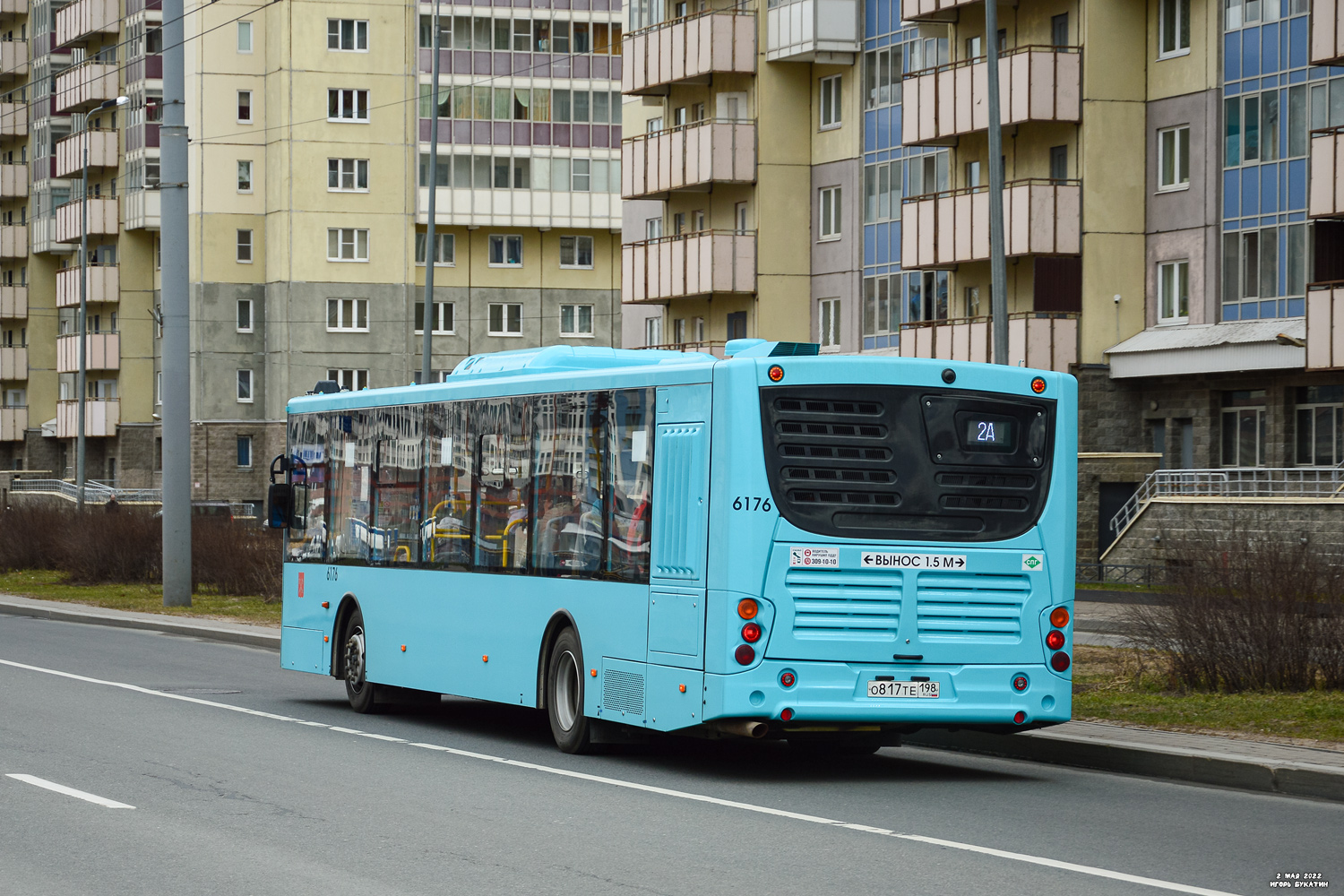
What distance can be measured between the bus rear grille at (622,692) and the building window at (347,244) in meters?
68.3

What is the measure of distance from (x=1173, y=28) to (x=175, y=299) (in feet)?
78.0

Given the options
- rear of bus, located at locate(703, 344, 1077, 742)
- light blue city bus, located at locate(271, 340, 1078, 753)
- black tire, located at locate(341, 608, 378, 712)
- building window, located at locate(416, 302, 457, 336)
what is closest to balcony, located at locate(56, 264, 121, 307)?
building window, located at locate(416, 302, 457, 336)

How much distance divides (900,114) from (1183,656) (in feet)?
121

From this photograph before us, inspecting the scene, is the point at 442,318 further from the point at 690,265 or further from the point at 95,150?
the point at 690,265

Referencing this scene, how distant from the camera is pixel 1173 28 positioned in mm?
45688

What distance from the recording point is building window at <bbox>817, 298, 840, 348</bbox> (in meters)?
56.8

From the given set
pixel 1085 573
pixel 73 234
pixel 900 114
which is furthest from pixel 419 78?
pixel 1085 573

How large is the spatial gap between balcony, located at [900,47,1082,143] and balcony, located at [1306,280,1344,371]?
8246 mm

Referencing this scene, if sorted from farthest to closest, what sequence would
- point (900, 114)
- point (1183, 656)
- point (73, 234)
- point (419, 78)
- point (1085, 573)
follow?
point (73, 234) → point (419, 78) → point (900, 114) → point (1085, 573) → point (1183, 656)

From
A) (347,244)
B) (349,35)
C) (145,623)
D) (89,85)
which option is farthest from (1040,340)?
(89,85)

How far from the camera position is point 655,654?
13.9 metres

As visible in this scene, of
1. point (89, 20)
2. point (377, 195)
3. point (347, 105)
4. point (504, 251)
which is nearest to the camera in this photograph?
point (347, 105)

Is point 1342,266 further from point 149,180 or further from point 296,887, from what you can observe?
point 149,180

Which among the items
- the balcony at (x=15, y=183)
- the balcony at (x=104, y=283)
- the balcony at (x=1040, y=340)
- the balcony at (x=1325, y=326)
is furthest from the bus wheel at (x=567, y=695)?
the balcony at (x=15, y=183)
